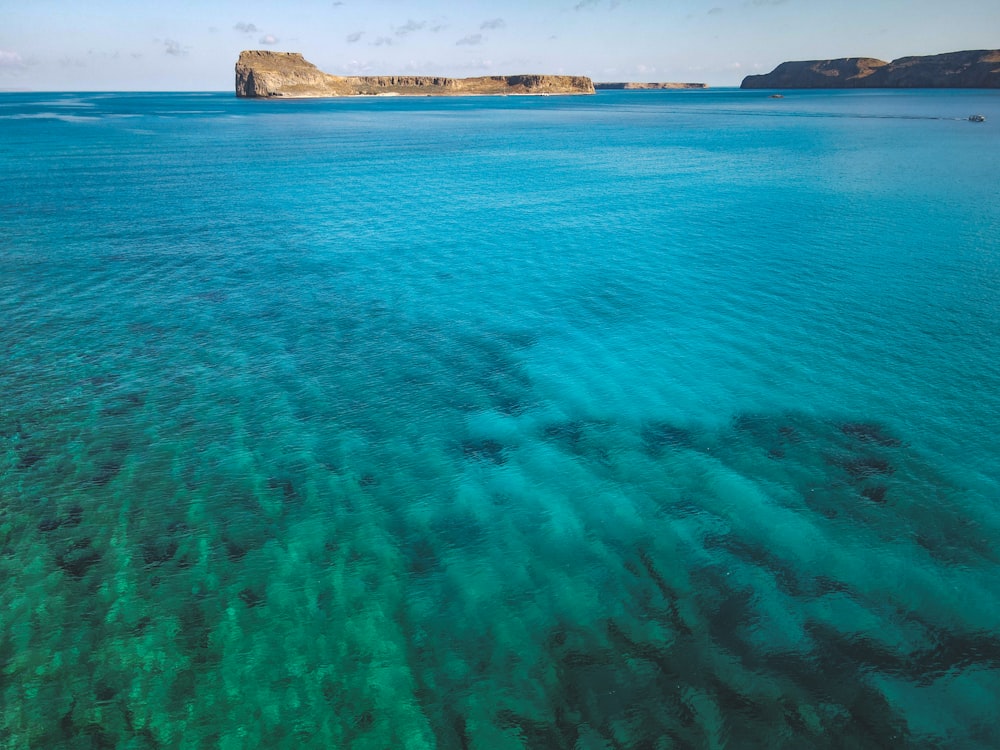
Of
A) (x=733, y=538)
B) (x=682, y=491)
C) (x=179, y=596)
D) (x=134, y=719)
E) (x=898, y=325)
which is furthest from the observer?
(x=898, y=325)

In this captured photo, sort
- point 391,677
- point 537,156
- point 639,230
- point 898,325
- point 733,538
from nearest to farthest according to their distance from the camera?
point 391,677 → point 733,538 → point 898,325 → point 639,230 → point 537,156

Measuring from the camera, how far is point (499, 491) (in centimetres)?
2186

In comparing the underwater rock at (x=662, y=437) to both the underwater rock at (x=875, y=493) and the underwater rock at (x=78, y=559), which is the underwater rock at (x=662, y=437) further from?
the underwater rock at (x=78, y=559)

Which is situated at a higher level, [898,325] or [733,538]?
[898,325]

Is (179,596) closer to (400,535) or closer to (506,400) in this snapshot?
(400,535)

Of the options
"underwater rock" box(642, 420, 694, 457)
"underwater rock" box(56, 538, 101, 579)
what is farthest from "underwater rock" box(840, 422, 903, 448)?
"underwater rock" box(56, 538, 101, 579)

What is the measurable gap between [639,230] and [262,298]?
35343 millimetres

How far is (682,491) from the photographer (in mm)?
21625

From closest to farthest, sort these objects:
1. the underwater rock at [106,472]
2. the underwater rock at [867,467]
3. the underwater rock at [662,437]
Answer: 1. the underwater rock at [106,472]
2. the underwater rock at [867,467]
3. the underwater rock at [662,437]

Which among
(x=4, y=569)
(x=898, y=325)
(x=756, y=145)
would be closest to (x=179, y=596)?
(x=4, y=569)

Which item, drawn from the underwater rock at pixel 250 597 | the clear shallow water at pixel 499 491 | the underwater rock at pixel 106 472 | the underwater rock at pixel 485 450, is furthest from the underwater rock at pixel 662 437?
the underwater rock at pixel 106 472

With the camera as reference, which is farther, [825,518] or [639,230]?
[639,230]

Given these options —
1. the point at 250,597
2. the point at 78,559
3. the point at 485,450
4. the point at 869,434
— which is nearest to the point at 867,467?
the point at 869,434

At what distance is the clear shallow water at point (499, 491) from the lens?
14.3 meters
